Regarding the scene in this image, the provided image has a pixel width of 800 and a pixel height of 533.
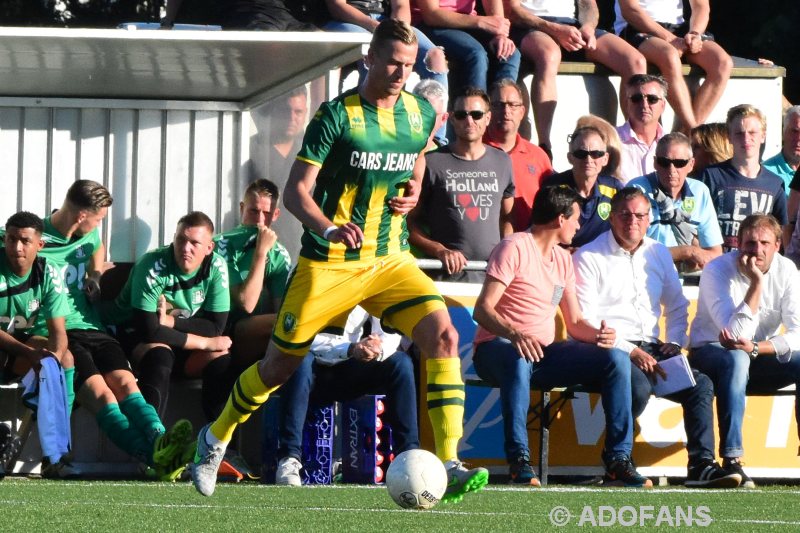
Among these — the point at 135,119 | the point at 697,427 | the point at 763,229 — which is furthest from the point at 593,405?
the point at 135,119

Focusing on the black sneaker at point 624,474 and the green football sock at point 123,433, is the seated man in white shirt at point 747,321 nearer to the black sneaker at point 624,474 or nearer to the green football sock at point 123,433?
the black sneaker at point 624,474

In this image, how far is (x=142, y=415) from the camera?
984 cm

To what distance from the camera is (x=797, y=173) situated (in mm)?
11812

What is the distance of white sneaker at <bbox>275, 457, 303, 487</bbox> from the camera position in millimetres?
9609

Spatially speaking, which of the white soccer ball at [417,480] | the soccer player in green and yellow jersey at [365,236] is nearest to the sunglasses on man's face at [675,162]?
the soccer player in green and yellow jersey at [365,236]

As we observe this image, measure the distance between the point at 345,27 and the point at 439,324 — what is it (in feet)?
16.8

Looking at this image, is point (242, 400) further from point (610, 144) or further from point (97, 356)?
point (610, 144)

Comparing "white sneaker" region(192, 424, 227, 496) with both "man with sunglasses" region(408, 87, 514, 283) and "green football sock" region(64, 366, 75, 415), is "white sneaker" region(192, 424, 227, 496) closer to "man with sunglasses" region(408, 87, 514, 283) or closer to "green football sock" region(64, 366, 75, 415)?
"green football sock" region(64, 366, 75, 415)

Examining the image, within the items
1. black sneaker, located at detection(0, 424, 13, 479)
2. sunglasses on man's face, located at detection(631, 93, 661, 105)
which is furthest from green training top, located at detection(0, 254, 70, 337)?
sunglasses on man's face, located at detection(631, 93, 661, 105)

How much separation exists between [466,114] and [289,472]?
9.24ft

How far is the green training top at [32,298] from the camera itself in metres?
9.95

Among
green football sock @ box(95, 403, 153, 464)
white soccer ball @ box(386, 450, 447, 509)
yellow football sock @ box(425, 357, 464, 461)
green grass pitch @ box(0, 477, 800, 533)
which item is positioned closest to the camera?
green grass pitch @ box(0, 477, 800, 533)

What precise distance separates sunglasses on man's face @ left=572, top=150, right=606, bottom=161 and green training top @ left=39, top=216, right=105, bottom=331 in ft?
11.5

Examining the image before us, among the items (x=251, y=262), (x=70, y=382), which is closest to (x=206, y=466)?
(x=70, y=382)
